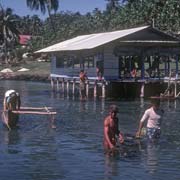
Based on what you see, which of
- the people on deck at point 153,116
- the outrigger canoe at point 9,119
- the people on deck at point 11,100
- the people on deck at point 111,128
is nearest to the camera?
the people on deck at point 111,128

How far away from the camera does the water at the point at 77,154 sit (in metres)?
13.8

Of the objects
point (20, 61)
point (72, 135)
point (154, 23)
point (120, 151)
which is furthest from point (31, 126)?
point (20, 61)

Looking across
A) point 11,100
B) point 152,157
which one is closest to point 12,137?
point 11,100

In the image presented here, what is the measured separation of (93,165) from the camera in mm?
14758

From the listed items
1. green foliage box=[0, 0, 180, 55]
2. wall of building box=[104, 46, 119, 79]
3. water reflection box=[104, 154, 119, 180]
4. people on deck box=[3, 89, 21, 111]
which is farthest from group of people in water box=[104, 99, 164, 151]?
green foliage box=[0, 0, 180, 55]

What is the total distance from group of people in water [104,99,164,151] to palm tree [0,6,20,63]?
84.4 m

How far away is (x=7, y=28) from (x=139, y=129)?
89.5m

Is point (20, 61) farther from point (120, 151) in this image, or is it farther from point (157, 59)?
point (120, 151)

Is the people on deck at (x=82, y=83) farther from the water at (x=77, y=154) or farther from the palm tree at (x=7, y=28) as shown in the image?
the palm tree at (x=7, y=28)

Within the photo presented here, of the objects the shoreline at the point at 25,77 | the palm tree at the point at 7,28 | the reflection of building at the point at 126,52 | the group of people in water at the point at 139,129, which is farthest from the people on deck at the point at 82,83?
the palm tree at the point at 7,28

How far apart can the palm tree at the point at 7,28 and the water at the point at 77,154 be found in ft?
254

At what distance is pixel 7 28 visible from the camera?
103812mm

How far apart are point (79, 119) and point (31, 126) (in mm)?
3533

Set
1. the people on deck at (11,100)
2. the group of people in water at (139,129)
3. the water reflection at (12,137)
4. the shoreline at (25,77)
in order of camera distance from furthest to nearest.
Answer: the shoreline at (25,77) < the people on deck at (11,100) < the water reflection at (12,137) < the group of people in water at (139,129)
